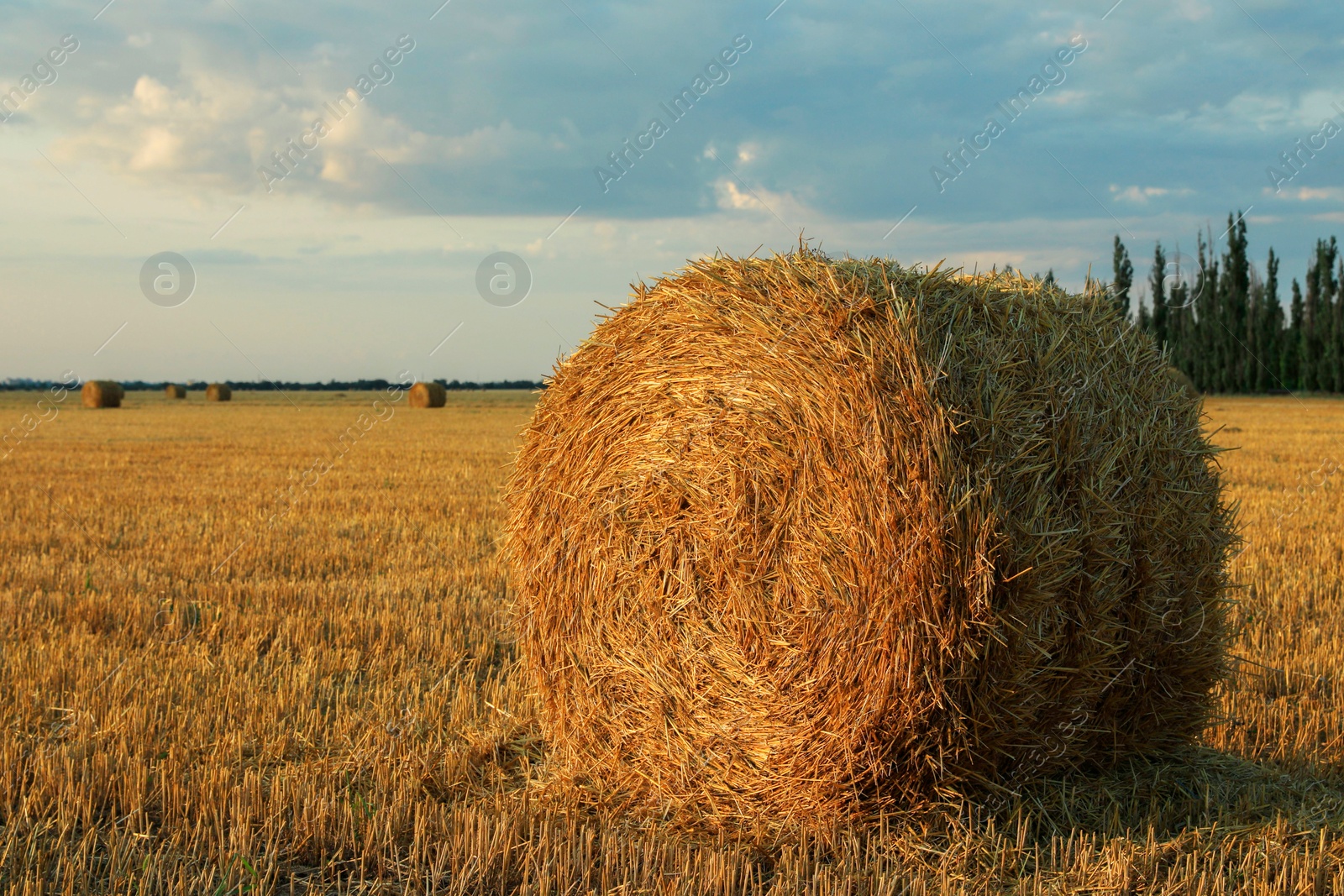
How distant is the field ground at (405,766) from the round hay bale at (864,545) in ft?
0.97

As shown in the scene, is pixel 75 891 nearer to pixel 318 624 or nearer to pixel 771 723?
pixel 771 723

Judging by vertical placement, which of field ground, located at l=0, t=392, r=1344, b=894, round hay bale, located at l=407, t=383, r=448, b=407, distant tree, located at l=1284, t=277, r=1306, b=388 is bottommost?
field ground, located at l=0, t=392, r=1344, b=894

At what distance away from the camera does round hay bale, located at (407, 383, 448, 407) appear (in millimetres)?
48822

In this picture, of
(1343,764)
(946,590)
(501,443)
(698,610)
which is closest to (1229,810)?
(1343,764)

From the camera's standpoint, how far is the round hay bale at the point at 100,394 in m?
49.2

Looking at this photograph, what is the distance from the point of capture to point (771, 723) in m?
4.01

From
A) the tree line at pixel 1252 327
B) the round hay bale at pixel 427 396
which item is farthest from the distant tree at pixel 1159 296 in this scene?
the round hay bale at pixel 427 396

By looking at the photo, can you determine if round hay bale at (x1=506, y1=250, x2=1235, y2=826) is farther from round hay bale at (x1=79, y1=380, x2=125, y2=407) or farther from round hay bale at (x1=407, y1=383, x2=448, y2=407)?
round hay bale at (x1=79, y1=380, x2=125, y2=407)

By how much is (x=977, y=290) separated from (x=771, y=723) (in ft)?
6.54

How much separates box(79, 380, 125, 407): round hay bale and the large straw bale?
1459 centimetres
